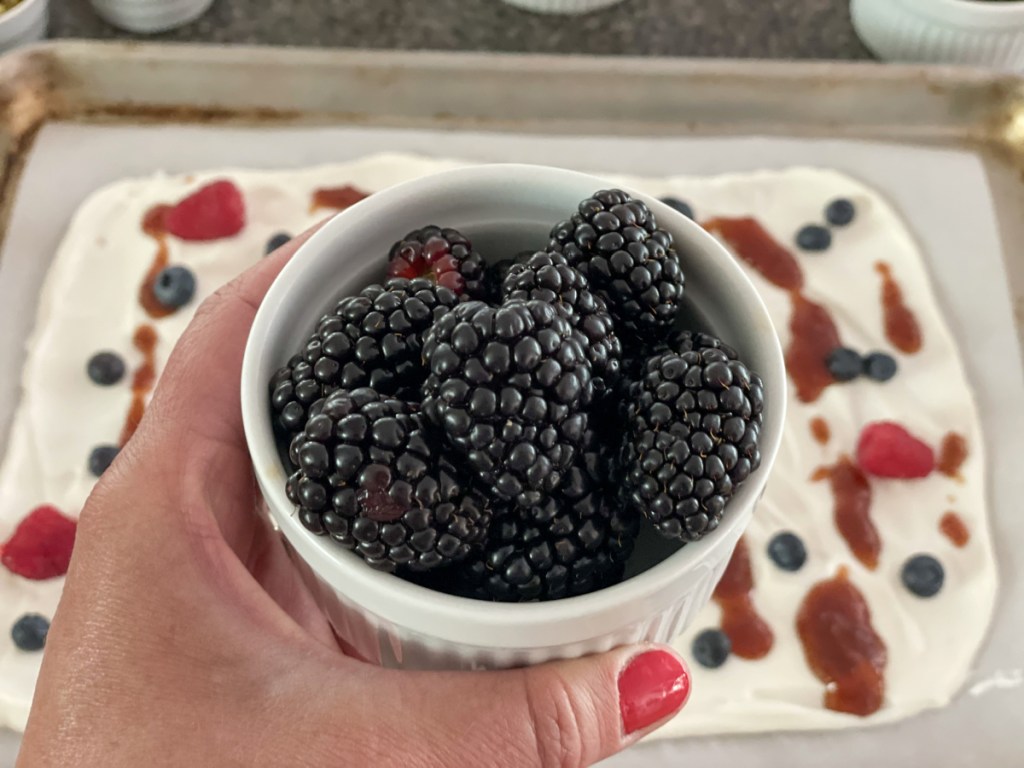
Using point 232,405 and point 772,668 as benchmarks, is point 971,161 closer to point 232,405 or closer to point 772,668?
point 772,668

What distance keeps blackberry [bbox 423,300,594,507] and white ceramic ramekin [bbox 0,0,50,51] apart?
1.21 meters

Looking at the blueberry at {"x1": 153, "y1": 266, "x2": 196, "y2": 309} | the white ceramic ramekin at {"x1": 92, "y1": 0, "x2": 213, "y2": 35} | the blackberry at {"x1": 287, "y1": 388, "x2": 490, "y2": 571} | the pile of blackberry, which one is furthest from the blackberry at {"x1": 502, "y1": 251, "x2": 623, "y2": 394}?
the white ceramic ramekin at {"x1": 92, "y1": 0, "x2": 213, "y2": 35}

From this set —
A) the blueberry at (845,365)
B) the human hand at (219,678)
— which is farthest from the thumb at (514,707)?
the blueberry at (845,365)

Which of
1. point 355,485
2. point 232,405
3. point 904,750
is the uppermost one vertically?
point 355,485

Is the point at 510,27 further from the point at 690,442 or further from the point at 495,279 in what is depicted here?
the point at 690,442

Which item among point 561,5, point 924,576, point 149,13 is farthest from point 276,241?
point 924,576

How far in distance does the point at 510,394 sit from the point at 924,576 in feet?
2.42

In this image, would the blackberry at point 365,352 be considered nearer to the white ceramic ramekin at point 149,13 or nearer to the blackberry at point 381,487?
the blackberry at point 381,487

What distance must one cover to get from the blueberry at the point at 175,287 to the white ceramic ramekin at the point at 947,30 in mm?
1112

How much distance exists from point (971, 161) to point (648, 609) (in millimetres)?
1082

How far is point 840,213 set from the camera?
1235 millimetres

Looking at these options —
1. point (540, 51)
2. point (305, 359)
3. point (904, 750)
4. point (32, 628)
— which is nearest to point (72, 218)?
point (32, 628)

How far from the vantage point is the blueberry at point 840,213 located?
48.6 inches

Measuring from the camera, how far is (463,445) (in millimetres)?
478
